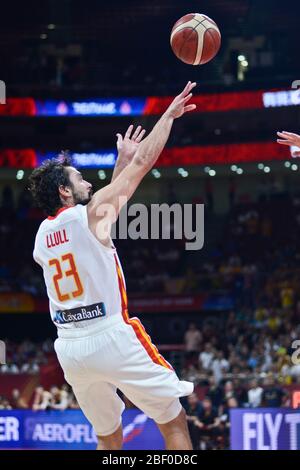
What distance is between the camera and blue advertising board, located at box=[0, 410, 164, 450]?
40.4 ft

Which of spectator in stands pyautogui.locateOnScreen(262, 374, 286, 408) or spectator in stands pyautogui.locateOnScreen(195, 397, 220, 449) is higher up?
spectator in stands pyautogui.locateOnScreen(262, 374, 286, 408)

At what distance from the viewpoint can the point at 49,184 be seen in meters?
5.55

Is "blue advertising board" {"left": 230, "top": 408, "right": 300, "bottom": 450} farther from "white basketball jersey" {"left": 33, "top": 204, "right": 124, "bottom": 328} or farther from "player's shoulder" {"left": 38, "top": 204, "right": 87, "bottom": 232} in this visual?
"player's shoulder" {"left": 38, "top": 204, "right": 87, "bottom": 232}

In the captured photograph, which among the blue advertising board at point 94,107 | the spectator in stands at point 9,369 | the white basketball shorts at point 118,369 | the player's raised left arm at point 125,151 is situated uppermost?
the blue advertising board at point 94,107

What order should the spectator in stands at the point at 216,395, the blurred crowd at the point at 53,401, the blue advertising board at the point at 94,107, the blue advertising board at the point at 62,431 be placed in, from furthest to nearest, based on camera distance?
the blue advertising board at the point at 94,107, the blurred crowd at the point at 53,401, the spectator in stands at the point at 216,395, the blue advertising board at the point at 62,431

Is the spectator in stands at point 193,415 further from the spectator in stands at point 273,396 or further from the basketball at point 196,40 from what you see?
the basketball at point 196,40

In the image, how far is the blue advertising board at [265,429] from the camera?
10906 mm

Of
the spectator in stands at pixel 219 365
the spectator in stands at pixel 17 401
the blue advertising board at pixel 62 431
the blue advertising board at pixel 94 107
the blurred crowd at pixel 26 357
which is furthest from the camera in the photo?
the blue advertising board at pixel 94 107

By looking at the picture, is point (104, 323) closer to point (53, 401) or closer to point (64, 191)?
point (64, 191)

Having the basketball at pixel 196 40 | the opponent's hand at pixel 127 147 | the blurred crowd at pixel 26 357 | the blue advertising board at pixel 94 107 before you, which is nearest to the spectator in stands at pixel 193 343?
the blurred crowd at pixel 26 357

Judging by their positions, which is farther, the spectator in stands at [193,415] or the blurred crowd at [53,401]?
the blurred crowd at [53,401]

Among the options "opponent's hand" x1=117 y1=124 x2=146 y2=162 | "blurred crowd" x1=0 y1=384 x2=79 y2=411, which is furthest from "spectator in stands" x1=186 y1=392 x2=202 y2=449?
"opponent's hand" x1=117 y1=124 x2=146 y2=162

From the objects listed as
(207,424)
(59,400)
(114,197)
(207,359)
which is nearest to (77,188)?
(114,197)

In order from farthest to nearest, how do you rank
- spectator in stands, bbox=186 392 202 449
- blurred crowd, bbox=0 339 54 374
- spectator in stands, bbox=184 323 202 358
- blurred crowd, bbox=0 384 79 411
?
spectator in stands, bbox=184 323 202 358 < blurred crowd, bbox=0 339 54 374 < blurred crowd, bbox=0 384 79 411 < spectator in stands, bbox=186 392 202 449
